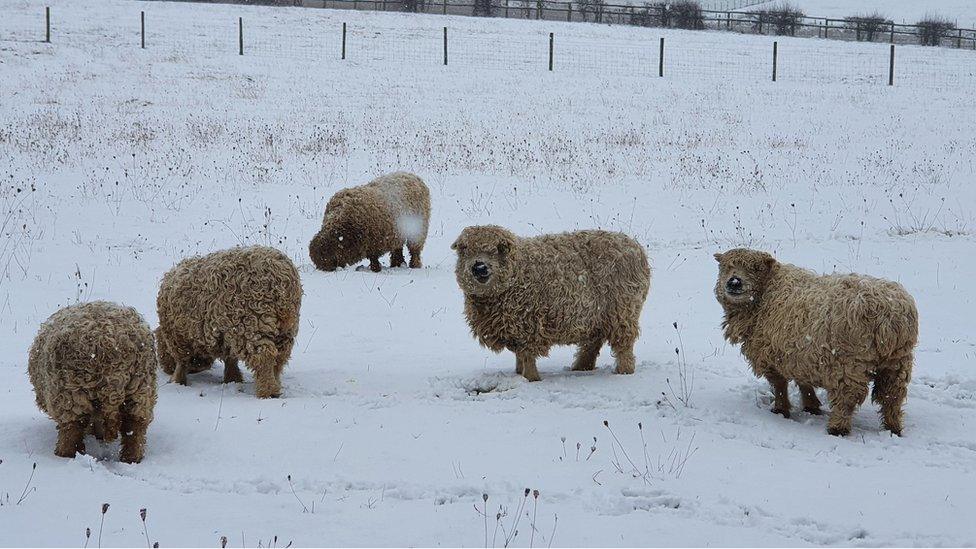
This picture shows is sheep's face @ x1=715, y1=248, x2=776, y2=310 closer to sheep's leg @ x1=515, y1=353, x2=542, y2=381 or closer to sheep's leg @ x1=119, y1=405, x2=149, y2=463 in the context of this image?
sheep's leg @ x1=515, y1=353, x2=542, y2=381

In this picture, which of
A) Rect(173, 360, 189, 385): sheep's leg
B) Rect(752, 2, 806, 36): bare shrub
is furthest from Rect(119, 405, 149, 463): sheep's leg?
Rect(752, 2, 806, 36): bare shrub

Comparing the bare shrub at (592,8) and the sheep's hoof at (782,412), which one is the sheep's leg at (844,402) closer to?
the sheep's hoof at (782,412)

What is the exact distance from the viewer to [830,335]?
21.6 ft

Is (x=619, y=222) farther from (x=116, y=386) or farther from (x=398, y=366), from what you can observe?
(x=116, y=386)

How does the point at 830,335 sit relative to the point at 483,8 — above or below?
below

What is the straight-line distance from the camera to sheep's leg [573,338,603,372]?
28.2 ft

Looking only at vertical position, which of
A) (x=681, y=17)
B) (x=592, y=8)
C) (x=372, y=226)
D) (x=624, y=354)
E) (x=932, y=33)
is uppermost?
(x=592, y=8)

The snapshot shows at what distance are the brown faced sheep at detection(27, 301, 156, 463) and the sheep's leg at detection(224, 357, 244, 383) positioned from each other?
1671mm

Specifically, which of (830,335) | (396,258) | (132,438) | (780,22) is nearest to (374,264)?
(396,258)

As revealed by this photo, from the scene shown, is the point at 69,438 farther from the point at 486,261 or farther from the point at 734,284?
the point at 734,284

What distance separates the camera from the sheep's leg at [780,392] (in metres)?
7.25

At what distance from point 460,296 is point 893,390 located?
615 cm

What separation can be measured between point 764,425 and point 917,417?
1.22 m

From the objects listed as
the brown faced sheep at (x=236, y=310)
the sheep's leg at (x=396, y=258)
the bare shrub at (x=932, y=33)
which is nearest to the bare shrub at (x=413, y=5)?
the bare shrub at (x=932, y=33)
